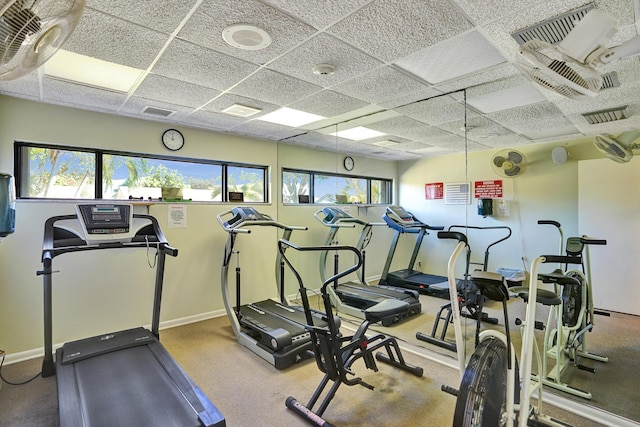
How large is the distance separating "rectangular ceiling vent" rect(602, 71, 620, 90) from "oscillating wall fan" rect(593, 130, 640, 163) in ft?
1.76

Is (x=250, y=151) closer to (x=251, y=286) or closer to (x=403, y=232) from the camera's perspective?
(x=251, y=286)

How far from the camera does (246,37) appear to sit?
6.45ft

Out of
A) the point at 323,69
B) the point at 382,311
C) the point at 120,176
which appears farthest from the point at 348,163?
the point at 120,176

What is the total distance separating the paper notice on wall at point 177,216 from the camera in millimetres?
3811

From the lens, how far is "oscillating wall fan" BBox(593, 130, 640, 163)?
2725mm

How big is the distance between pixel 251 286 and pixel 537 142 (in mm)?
4025

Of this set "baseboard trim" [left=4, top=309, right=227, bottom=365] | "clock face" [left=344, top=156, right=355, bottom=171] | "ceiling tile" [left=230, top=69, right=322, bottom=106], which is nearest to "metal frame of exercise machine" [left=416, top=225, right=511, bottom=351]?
"clock face" [left=344, top=156, right=355, bottom=171]

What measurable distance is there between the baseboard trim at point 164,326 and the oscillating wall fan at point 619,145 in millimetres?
4603

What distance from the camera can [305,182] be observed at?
195 inches

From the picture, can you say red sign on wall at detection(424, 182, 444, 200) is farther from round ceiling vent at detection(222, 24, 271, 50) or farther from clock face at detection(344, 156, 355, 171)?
round ceiling vent at detection(222, 24, 271, 50)

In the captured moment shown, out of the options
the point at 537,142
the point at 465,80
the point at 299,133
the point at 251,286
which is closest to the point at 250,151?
the point at 299,133

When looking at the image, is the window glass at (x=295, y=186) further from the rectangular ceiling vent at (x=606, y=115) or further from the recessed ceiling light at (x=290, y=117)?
the rectangular ceiling vent at (x=606, y=115)

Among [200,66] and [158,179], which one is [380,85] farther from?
[158,179]

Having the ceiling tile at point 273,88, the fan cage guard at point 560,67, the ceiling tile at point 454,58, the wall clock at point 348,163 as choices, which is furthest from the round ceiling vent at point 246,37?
the wall clock at point 348,163
